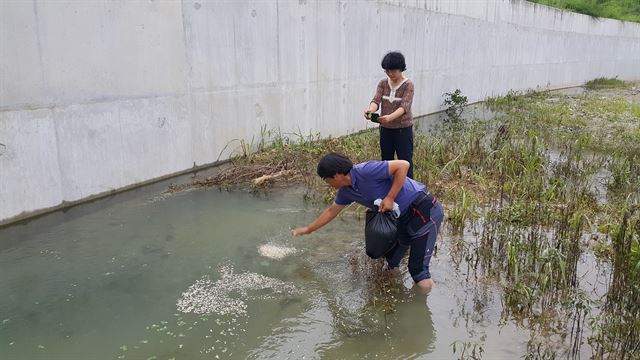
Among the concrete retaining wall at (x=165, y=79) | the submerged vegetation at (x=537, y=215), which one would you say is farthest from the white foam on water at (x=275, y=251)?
the concrete retaining wall at (x=165, y=79)

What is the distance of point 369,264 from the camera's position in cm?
398

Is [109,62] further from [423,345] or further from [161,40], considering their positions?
[423,345]


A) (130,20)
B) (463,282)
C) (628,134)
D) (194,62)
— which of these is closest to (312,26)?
(194,62)

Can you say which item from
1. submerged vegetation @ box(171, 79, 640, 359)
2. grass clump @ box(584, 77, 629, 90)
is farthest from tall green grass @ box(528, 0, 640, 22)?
submerged vegetation @ box(171, 79, 640, 359)

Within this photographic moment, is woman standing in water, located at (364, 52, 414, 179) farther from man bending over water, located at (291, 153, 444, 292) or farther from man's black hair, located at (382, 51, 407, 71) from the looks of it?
man bending over water, located at (291, 153, 444, 292)

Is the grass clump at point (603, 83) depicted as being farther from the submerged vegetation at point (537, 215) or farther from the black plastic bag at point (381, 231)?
the black plastic bag at point (381, 231)

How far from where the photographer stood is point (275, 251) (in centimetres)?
428

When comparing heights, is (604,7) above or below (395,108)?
above

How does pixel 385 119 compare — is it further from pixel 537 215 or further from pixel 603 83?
pixel 603 83

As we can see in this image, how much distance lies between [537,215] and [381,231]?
212 cm

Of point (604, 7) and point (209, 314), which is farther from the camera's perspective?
point (604, 7)

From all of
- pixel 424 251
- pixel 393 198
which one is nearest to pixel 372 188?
pixel 393 198

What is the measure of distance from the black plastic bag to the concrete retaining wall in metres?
3.44

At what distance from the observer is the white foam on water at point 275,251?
4.21 meters
